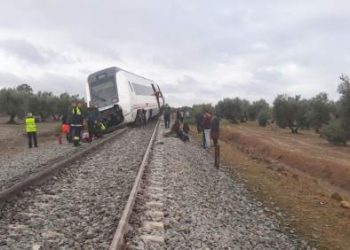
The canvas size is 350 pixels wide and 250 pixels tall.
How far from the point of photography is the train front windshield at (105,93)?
29.0 meters

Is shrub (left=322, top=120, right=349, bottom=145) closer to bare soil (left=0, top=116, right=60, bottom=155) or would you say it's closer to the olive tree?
the olive tree

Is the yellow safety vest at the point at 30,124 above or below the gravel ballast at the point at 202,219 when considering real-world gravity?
above

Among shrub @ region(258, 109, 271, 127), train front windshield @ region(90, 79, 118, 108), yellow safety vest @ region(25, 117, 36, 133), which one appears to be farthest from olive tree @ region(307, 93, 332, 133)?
yellow safety vest @ region(25, 117, 36, 133)

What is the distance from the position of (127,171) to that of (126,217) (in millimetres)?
5706

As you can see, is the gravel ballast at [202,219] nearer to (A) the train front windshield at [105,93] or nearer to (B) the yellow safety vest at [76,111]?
(B) the yellow safety vest at [76,111]

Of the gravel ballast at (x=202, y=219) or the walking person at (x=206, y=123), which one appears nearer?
the gravel ballast at (x=202, y=219)

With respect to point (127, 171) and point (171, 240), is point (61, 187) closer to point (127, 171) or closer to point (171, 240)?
point (127, 171)

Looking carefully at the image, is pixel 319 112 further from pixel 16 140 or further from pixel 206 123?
pixel 206 123

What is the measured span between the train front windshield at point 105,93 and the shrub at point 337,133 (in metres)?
20.0

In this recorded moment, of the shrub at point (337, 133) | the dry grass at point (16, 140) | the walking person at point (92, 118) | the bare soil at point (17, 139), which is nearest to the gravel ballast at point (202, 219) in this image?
the walking person at point (92, 118)

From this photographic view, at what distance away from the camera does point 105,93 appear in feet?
95.7

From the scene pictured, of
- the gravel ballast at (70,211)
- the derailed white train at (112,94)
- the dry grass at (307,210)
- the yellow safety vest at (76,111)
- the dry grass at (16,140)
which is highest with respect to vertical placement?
the derailed white train at (112,94)

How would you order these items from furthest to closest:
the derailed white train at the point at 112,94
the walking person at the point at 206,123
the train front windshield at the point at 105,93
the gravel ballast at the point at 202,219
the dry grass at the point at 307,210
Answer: the train front windshield at the point at 105,93, the derailed white train at the point at 112,94, the walking person at the point at 206,123, the dry grass at the point at 307,210, the gravel ballast at the point at 202,219

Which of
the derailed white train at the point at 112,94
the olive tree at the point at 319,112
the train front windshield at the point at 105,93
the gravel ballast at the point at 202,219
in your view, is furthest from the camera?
the olive tree at the point at 319,112
